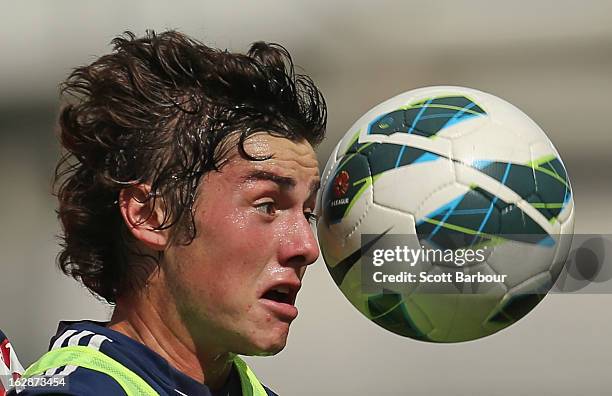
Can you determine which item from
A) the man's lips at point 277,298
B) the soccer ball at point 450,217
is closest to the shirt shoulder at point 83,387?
the man's lips at point 277,298

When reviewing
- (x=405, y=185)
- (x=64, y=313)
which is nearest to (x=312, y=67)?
(x=64, y=313)

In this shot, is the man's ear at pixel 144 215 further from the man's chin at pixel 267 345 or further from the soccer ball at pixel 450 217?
the soccer ball at pixel 450 217

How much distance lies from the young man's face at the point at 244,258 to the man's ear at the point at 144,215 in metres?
0.03

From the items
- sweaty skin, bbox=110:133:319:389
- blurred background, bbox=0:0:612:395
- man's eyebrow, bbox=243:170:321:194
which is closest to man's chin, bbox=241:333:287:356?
sweaty skin, bbox=110:133:319:389

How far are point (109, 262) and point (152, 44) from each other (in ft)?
1.05

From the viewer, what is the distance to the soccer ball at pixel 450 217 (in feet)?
5.06

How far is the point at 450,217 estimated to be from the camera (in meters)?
1.54

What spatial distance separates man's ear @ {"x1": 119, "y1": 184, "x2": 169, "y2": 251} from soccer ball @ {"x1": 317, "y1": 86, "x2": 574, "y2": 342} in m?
0.29

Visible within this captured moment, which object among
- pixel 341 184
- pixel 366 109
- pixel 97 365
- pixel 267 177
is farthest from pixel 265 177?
pixel 366 109

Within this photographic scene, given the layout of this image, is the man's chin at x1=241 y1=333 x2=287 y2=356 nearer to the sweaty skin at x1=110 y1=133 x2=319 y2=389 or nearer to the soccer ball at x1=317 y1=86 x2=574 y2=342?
the sweaty skin at x1=110 y1=133 x2=319 y2=389

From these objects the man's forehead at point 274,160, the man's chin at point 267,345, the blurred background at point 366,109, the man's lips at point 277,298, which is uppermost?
the blurred background at point 366,109

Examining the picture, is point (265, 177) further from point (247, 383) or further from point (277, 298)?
point (247, 383)

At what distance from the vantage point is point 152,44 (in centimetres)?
152

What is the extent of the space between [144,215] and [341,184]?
33 centimetres
